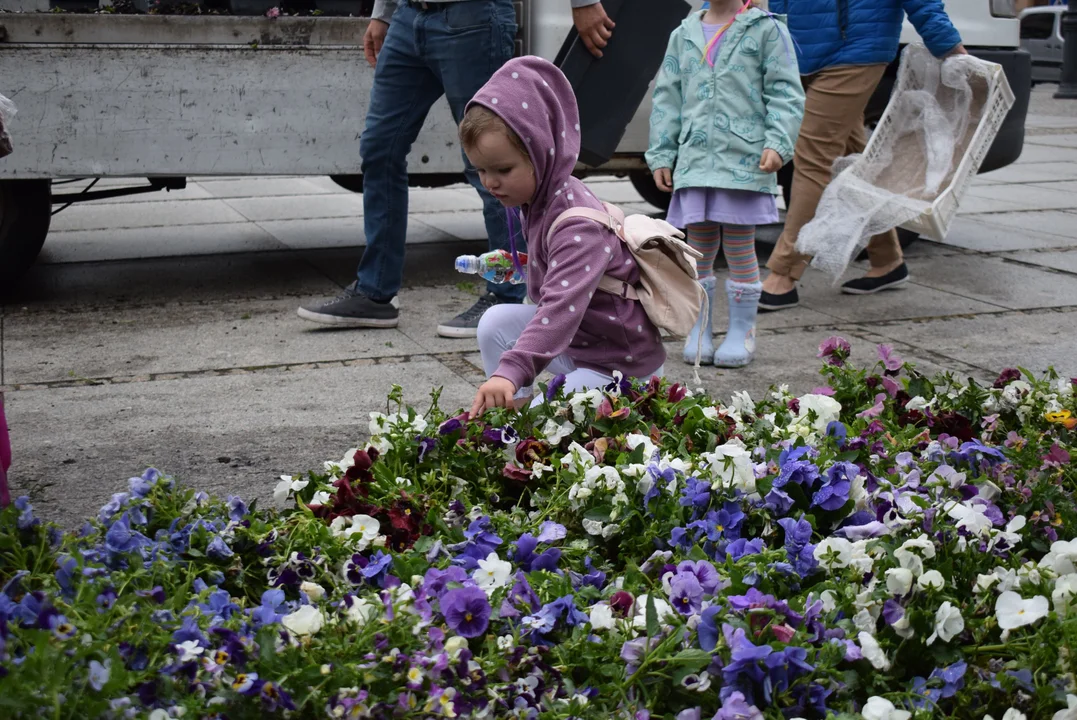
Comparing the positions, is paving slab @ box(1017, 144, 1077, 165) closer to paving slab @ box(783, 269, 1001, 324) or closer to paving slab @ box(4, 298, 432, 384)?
paving slab @ box(783, 269, 1001, 324)

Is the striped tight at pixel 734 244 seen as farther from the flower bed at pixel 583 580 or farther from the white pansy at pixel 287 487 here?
the white pansy at pixel 287 487

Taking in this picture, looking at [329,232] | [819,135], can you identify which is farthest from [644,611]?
[329,232]

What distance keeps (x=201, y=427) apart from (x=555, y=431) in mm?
1620

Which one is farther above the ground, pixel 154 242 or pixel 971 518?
pixel 971 518

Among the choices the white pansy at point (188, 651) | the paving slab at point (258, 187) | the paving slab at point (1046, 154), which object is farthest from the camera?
the paving slab at point (1046, 154)

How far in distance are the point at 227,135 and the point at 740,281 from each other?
8.07 ft

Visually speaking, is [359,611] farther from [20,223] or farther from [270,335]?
[20,223]

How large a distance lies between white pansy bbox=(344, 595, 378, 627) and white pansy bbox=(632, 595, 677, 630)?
0.43 metres

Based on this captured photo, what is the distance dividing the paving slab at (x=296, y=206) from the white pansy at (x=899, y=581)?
693 cm

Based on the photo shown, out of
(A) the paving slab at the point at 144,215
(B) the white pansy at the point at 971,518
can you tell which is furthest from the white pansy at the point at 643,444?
(A) the paving slab at the point at 144,215

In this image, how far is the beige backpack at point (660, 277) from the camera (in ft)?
11.1

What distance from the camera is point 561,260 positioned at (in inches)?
127

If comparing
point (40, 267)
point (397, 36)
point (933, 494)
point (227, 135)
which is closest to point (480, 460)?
point (933, 494)

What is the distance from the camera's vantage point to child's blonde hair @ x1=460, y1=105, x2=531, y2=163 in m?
3.17
